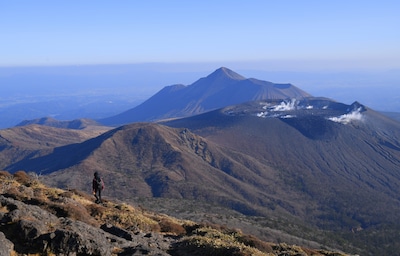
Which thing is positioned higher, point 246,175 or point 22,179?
point 22,179

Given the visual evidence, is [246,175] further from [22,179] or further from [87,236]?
[87,236]

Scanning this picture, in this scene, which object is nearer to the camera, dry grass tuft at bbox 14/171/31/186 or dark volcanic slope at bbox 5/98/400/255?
dry grass tuft at bbox 14/171/31/186

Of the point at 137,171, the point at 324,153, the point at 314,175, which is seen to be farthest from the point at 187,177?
the point at 324,153

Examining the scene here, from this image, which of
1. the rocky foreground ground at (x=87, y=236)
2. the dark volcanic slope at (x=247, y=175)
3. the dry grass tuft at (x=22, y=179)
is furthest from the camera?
the dark volcanic slope at (x=247, y=175)

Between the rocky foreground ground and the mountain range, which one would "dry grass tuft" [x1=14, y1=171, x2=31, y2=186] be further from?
the mountain range

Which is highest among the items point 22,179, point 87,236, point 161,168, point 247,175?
point 87,236

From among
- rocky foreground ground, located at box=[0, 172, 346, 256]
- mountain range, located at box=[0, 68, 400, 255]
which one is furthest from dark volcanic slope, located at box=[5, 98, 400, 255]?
rocky foreground ground, located at box=[0, 172, 346, 256]

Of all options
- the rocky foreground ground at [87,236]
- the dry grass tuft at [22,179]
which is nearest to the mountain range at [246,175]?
the dry grass tuft at [22,179]

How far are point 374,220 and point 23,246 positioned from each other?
136 metres

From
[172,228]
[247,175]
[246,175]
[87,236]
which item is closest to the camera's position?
[87,236]

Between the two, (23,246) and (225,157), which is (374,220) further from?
(23,246)

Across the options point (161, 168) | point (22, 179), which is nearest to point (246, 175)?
point (161, 168)

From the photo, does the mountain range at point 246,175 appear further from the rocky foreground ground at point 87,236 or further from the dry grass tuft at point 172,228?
the rocky foreground ground at point 87,236

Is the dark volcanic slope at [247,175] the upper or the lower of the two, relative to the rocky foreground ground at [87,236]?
lower
